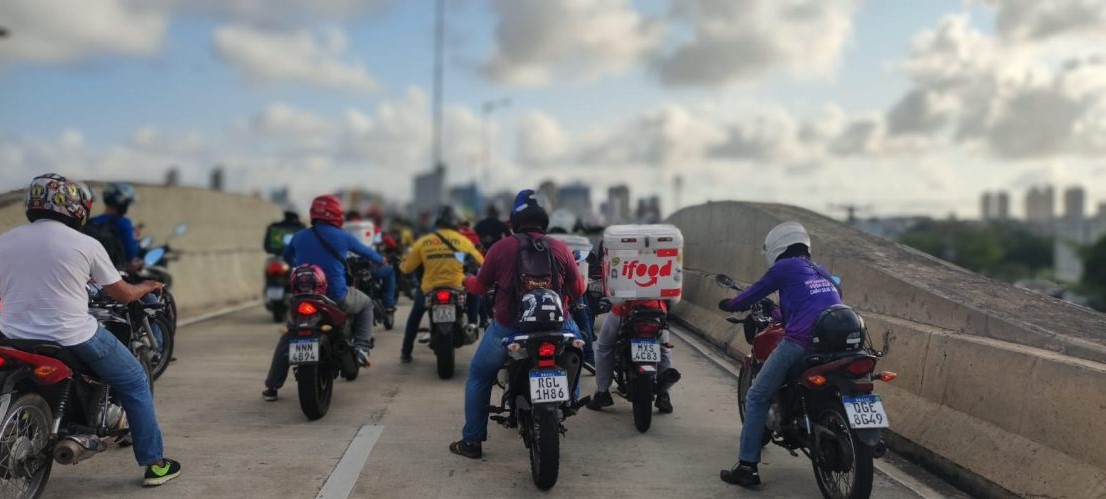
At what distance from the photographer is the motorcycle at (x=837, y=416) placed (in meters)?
4.73

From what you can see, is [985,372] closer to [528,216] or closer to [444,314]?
[528,216]

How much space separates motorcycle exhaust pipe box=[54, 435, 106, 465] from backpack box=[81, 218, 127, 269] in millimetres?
4125

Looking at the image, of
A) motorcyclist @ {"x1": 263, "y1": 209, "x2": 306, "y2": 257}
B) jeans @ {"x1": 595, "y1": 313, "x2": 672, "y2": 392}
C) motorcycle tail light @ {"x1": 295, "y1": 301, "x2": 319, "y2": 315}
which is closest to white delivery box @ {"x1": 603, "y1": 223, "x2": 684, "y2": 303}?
jeans @ {"x1": 595, "y1": 313, "x2": 672, "y2": 392}

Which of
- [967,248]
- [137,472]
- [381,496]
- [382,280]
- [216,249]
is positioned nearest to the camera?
[381,496]

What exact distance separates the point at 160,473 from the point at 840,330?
4.00 meters

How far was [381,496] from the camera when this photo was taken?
5117mm

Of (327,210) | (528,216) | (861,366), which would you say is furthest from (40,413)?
(861,366)

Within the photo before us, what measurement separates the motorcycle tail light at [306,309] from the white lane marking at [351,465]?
3.24 feet

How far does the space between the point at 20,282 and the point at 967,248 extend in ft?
414

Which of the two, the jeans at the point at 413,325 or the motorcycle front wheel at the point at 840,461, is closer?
the motorcycle front wheel at the point at 840,461

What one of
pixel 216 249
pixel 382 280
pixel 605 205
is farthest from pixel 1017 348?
pixel 605 205

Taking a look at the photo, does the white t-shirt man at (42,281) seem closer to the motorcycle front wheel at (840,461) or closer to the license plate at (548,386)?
the license plate at (548,386)

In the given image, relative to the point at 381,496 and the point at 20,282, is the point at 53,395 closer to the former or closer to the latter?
the point at 20,282

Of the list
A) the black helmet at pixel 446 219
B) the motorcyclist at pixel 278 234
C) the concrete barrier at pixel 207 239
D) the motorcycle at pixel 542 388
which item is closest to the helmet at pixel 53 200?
the motorcycle at pixel 542 388
